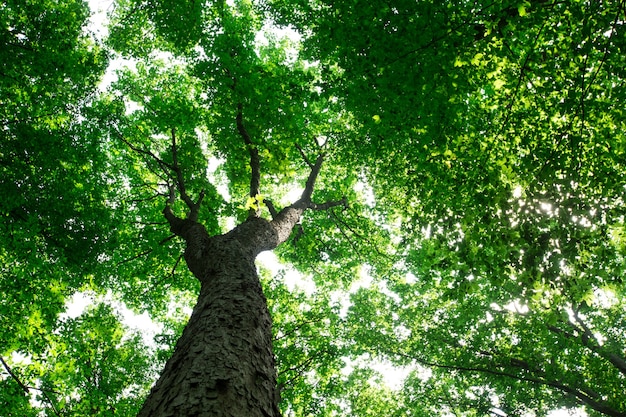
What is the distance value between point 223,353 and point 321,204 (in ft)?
26.9

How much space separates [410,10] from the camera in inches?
202

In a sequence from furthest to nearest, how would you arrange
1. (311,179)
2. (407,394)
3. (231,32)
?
(407,394)
(311,179)
(231,32)

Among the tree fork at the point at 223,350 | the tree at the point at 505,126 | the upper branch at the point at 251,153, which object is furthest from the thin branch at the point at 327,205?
the tree fork at the point at 223,350

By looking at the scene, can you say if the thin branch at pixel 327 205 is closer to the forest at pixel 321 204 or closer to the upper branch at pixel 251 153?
the forest at pixel 321 204

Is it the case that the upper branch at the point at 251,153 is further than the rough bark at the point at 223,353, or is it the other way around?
the upper branch at the point at 251,153

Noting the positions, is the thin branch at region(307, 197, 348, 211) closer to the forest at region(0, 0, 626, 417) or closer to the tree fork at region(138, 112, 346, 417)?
the forest at region(0, 0, 626, 417)

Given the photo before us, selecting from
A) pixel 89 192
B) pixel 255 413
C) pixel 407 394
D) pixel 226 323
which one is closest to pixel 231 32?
pixel 89 192

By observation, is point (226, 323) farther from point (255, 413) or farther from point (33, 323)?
point (33, 323)

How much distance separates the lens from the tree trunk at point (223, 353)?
245 centimetres

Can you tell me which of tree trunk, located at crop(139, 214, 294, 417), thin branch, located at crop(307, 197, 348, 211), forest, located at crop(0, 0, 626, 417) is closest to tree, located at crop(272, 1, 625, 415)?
forest, located at crop(0, 0, 626, 417)

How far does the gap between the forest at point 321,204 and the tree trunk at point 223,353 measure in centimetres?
3

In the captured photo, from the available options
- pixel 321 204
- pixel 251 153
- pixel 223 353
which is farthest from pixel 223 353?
pixel 321 204

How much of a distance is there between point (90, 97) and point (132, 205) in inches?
155

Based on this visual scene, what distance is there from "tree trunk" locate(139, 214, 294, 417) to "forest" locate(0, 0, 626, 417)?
0.09 feet
